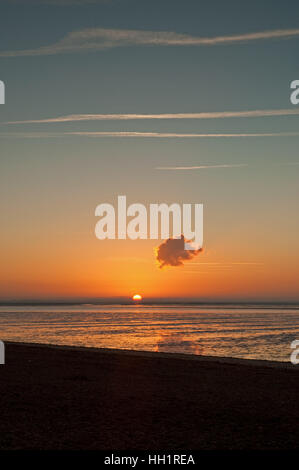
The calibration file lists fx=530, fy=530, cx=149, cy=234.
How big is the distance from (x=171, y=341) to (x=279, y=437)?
33203 millimetres

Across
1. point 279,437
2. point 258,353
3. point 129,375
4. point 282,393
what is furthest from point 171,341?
point 279,437

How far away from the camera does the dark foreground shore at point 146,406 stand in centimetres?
914

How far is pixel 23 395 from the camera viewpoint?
13133 millimetres

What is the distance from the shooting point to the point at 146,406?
12.1 metres

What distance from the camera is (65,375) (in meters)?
16.9

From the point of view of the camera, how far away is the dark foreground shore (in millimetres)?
9141

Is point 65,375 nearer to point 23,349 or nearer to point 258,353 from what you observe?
point 23,349

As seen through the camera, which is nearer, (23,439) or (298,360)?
(23,439)

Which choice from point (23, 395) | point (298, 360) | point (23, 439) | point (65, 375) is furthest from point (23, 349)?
point (23, 439)
